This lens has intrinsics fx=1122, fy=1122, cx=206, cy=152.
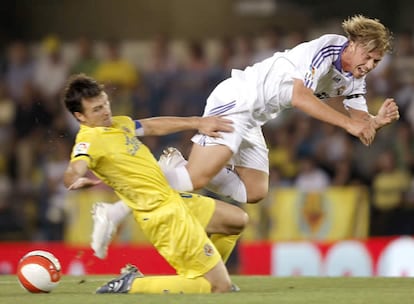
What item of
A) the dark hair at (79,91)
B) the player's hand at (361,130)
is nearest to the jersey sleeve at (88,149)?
the dark hair at (79,91)

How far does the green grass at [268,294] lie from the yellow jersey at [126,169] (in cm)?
64

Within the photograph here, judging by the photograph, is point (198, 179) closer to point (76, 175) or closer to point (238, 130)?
point (238, 130)

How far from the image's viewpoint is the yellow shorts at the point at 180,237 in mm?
7199

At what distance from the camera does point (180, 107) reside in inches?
571

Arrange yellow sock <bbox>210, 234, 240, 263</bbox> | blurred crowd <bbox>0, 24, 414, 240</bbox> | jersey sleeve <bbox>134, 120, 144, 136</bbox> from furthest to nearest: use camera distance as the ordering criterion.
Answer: blurred crowd <bbox>0, 24, 414, 240</bbox> → yellow sock <bbox>210, 234, 240, 263</bbox> → jersey sleeve <bbox>134, 120, 144, 136</bbox>

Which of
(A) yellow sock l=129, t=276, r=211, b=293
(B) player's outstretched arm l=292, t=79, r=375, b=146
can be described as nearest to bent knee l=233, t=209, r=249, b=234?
(A) yellow sock l=129, t=276, r=211, b=293

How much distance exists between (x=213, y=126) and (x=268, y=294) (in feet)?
4.13

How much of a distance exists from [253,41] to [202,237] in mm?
8278

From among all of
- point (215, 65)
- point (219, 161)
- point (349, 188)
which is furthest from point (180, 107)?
point (219, 161)

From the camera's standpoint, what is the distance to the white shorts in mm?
7902

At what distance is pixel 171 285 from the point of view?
7309 millimetres

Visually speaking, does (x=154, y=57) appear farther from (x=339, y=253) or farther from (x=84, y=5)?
(x=339, y=253)

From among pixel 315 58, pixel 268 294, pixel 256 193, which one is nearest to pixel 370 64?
pixel 315 58

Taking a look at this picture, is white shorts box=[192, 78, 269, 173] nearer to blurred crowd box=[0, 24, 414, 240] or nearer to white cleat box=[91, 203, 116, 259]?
white cleat box=[91, 203, 116, 259]
